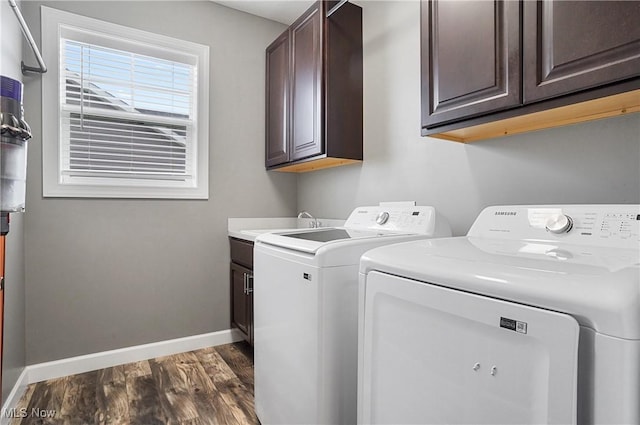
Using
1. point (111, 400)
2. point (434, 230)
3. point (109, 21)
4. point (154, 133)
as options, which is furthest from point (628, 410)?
point (109, 21)

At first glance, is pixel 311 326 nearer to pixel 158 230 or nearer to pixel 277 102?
pixel 158 230

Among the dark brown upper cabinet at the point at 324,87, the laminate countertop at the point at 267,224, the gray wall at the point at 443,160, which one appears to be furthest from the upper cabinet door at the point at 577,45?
the laminate countertop at the point at 267,224

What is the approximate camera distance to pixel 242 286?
2465 mm

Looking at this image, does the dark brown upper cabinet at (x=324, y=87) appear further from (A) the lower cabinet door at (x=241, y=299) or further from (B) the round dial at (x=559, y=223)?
(B) the round dial at (x=559, y=223)

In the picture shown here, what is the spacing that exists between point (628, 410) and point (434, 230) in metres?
1.07

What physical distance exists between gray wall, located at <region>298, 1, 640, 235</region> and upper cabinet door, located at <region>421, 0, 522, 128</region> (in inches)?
14.3

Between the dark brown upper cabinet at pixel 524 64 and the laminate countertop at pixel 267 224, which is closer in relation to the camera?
the dark brown upper cabinet at pixel 524 64

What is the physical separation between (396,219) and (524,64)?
892mm

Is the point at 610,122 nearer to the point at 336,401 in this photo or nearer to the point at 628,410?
the point at 628,410

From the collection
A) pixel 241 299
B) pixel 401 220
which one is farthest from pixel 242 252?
pixel 401 220

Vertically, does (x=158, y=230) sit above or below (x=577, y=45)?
below

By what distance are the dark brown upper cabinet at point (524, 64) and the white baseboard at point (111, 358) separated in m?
2.18

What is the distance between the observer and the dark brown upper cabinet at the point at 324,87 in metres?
2.12

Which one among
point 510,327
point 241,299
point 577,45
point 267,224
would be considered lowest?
point 241,299
